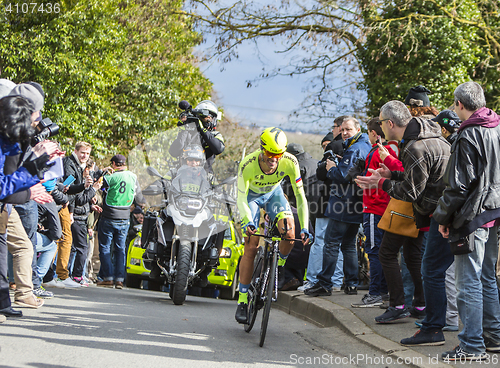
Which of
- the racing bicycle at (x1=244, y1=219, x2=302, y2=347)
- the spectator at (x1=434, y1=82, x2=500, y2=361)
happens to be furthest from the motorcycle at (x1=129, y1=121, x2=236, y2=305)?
the spectator at (x1=434, y1=82, x2=500, y2=361)

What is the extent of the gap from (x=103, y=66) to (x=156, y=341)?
1448cm

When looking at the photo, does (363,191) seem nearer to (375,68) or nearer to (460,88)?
(460,88)

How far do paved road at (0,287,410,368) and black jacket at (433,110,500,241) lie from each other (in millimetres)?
1362

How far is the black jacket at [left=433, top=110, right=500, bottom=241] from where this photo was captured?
14.1 feet

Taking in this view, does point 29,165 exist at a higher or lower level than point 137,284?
A: higher

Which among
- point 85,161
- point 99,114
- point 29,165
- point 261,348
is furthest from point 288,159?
point 99,114

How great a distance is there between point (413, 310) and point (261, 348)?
188 cm


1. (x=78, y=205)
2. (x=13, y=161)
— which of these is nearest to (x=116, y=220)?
(x=78, y=205)

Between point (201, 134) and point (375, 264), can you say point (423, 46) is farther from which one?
point (375, 264)

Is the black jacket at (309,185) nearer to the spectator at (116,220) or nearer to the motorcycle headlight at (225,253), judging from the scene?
the motorcycle headlight at (225,253)

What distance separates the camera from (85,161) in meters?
9.15

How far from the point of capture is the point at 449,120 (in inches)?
230

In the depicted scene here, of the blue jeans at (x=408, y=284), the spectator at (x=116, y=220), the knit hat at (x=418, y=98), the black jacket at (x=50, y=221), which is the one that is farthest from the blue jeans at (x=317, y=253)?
the spectator at (x=116, y=220)

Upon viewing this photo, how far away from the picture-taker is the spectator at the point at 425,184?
483cm
